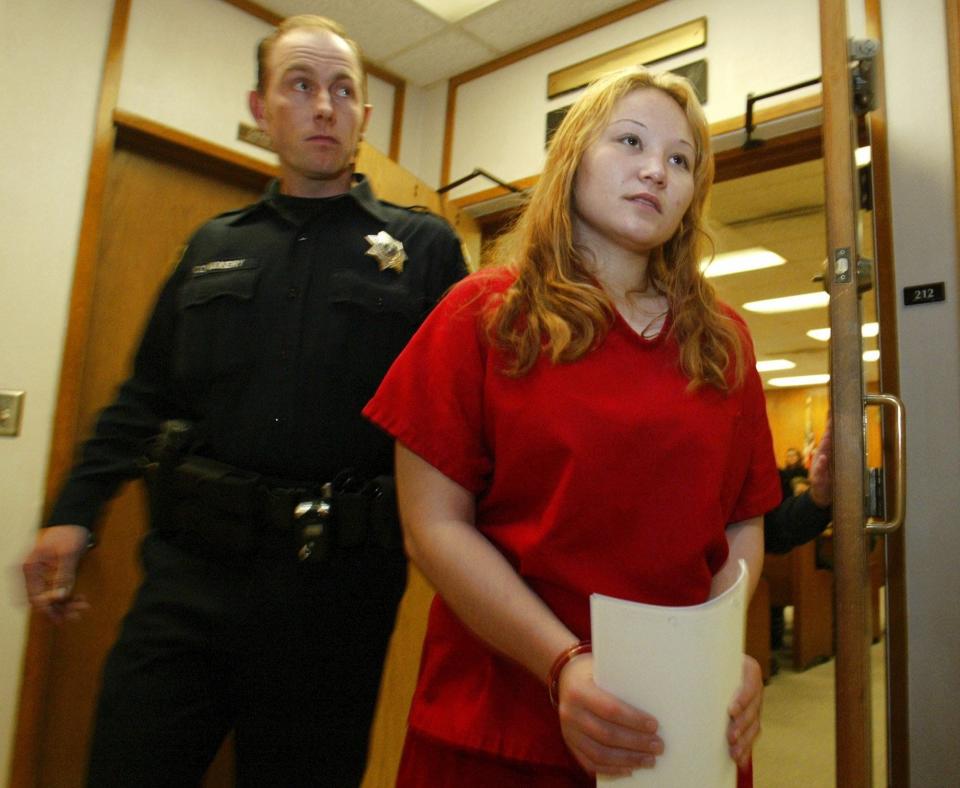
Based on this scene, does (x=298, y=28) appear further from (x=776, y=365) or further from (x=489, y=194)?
(x=776, y=365)

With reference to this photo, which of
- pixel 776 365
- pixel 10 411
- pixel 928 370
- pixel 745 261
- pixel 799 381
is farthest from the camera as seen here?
pixel 799 381

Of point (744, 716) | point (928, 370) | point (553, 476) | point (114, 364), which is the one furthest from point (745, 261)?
point (744, 716)

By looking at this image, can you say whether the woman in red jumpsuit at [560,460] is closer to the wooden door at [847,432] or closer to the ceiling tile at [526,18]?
the wooden door at [847,432]

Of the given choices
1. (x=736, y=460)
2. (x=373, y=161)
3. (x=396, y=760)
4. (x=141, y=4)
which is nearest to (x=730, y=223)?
(x=373, y=161)

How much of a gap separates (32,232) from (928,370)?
8.53 feet

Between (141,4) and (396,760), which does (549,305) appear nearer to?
(396,760)

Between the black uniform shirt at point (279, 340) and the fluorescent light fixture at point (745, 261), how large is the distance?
4.10m

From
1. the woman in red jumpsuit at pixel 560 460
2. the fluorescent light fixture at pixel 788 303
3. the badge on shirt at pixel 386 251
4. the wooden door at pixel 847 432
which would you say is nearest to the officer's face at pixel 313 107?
the badge on shirt at pixel 386 251

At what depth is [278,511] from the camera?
101 cm

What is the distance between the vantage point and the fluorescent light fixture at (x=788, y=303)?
6.27m

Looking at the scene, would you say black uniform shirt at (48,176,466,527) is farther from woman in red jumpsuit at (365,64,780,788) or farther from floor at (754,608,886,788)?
floor at (754,608,886,788)

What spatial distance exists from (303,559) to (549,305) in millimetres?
519

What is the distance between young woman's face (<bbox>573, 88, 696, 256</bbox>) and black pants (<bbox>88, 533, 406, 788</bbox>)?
0.60 m

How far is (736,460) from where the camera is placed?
857 mm
